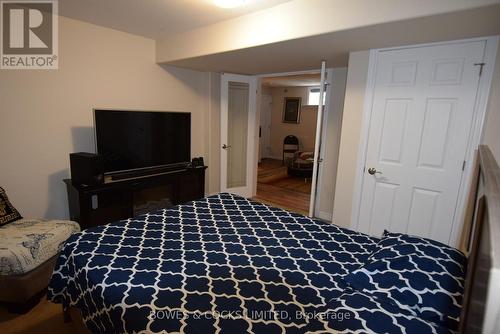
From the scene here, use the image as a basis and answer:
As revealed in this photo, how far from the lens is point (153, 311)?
1113 millimetres

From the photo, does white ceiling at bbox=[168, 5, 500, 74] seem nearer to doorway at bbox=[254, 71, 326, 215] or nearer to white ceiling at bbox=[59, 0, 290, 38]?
white ceiling at bbox=[59, 0, 290, 38]

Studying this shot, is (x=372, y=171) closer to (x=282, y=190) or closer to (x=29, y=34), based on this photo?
(x=282, y=190)

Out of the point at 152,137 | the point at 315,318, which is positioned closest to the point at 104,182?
the point at 152,137

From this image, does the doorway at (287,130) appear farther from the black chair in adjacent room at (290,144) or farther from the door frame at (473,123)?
the door frame at (473,123)

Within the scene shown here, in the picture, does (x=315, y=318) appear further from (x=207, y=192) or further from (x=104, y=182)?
(x=207, y=192)

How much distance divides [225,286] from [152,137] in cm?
261

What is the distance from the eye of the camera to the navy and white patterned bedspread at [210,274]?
1.10 meters

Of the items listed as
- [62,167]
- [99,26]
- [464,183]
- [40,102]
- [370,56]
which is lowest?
[62,167]

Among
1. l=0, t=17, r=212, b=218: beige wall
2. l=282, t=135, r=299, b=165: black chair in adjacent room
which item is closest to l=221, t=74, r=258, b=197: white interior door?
l=0, t=17, r=212, b=218: beige wall

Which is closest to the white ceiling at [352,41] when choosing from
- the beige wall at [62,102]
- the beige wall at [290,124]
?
the beige wall at [62,102]

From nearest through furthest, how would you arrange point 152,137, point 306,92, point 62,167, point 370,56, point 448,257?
point 448,257 < point 370,56 < point 62,167 < point 152,137 < point 306,92

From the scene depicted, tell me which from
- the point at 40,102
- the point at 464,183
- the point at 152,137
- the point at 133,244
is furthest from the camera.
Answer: the point at 152,137

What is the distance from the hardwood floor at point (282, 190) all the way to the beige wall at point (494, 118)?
2485 mm

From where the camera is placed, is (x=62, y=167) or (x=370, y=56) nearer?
(x=370, y=56)
